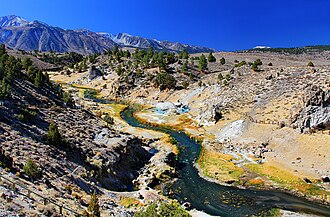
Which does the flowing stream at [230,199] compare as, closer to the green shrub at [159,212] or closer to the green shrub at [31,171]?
the green shrub at [159,212]

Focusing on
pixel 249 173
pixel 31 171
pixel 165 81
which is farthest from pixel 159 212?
pixel 165 81

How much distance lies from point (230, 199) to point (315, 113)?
1027 inches

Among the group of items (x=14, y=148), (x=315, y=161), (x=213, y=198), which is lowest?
(x=213, y=198)

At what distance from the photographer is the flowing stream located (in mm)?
34281

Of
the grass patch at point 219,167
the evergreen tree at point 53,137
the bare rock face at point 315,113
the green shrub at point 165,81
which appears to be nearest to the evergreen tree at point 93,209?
the evergreen tree at point 53,137

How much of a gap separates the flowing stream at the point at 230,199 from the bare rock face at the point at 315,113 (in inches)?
737

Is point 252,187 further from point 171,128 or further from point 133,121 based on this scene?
point 133,121

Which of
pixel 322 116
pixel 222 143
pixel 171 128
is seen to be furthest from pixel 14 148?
pixel 322 116

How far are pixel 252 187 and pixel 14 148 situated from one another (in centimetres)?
2894

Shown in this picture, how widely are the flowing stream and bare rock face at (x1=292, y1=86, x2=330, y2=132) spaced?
61.4 feet

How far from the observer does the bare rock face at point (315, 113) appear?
170ft

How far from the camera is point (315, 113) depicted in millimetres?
53469

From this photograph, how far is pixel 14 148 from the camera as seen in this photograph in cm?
3303

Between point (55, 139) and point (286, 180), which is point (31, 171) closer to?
point (55, 139)
